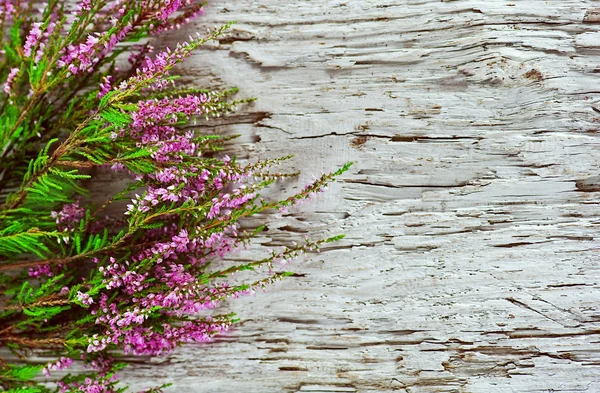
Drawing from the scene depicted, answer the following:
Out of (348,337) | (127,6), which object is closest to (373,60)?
(127,6)

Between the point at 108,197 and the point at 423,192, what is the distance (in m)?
1.25

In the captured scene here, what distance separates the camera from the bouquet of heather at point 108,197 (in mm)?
1590

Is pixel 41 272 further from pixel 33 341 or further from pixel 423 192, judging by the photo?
pixel 423 192

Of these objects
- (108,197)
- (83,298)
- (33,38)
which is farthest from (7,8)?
(83,298)

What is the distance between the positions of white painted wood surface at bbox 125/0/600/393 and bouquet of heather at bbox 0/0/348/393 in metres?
0.19

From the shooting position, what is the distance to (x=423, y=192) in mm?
1892

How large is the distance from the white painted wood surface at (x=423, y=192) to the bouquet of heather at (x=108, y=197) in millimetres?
193

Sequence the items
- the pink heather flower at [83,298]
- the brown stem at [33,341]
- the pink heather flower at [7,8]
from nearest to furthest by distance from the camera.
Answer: the pink heather flower at [83,298], the brown stem at [33,341], the pink heather flower at [7,8]

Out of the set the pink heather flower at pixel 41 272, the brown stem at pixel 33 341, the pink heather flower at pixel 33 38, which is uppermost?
the pink heather flower at pixel 33 38

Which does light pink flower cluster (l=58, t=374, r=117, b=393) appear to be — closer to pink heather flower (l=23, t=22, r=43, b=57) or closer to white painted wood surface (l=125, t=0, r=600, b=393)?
white painted wood surface (l=125, t=0, r=600, b=393)

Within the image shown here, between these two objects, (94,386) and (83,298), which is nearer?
(83,298)

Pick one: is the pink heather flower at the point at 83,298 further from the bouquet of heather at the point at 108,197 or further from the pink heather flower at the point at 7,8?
the pink heather flower at the point at 7,8

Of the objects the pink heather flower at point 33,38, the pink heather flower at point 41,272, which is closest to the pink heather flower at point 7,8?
the pink heather flower at point 33,38

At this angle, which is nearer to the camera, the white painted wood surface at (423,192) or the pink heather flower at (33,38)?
the pink heather flower at (33,38)
